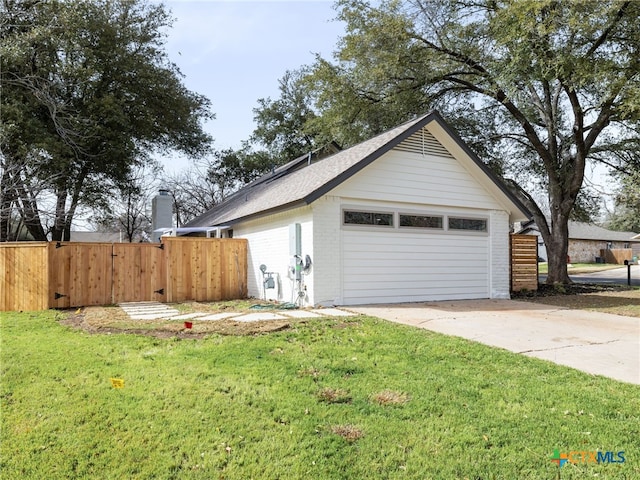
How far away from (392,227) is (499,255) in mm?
3764

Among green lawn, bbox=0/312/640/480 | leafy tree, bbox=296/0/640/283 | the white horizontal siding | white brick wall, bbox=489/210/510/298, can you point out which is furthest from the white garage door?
leafy tree, bbox=296/0/640/283

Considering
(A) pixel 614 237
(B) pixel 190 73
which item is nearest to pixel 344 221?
(B) pixel 190 73

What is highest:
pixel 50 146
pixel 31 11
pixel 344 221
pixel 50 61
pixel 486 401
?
pixel 31 11

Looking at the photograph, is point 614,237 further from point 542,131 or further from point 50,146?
point 50,146

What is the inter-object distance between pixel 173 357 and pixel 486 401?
3.56 meters

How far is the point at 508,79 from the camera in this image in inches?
510

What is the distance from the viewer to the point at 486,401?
3.76 metres

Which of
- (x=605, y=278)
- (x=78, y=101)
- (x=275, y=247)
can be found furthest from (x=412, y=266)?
(x=605, y=278)

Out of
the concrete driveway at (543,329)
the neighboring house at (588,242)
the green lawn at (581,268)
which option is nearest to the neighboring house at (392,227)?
the concrete driveway at (543,329)

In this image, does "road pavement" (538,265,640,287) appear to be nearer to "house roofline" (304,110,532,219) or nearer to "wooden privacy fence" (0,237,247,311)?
"house roofline" (304,110,532,219)

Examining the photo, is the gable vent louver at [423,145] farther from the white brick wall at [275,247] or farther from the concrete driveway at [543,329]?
the concrete driveway at [543,329]

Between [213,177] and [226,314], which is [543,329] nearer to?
[226,314]

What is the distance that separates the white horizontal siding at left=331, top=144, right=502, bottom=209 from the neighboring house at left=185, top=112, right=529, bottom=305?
26 mm

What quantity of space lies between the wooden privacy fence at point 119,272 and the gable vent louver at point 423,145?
213 inches
